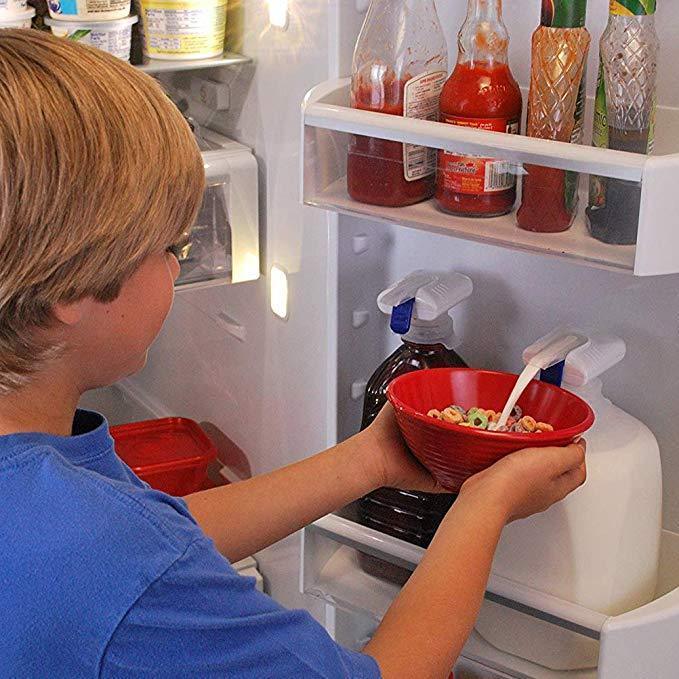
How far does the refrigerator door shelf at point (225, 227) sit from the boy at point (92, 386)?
623 mm

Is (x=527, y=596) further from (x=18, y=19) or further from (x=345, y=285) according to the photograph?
(x=18, y=19)

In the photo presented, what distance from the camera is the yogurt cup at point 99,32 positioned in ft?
4.49

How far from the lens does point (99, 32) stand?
138 cm

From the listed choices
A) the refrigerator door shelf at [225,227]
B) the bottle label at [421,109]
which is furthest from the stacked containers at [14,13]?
the bottle label at [421,109]

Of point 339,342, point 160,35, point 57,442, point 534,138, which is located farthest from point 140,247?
point 160,35

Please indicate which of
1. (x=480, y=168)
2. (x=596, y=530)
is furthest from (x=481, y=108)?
(x=596, y=530)

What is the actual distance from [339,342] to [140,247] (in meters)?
0.53

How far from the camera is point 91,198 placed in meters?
0.78

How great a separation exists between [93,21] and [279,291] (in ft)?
1.32

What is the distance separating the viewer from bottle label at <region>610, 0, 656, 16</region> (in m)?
0.94

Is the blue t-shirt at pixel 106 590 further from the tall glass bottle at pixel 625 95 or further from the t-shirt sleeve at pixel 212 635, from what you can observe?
the tall glass bottle at pixel 625 95

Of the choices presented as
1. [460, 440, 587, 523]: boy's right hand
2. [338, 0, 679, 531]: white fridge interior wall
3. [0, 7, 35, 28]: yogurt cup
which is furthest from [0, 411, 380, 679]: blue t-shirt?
[0, 7, 35, 28]: yogurt cup

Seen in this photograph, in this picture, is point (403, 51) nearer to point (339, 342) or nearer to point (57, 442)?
point (339, 342)

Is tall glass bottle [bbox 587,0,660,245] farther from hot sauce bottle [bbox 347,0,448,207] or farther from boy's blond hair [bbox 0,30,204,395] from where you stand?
boy's blond hair [bbox 0,30,204,395]
